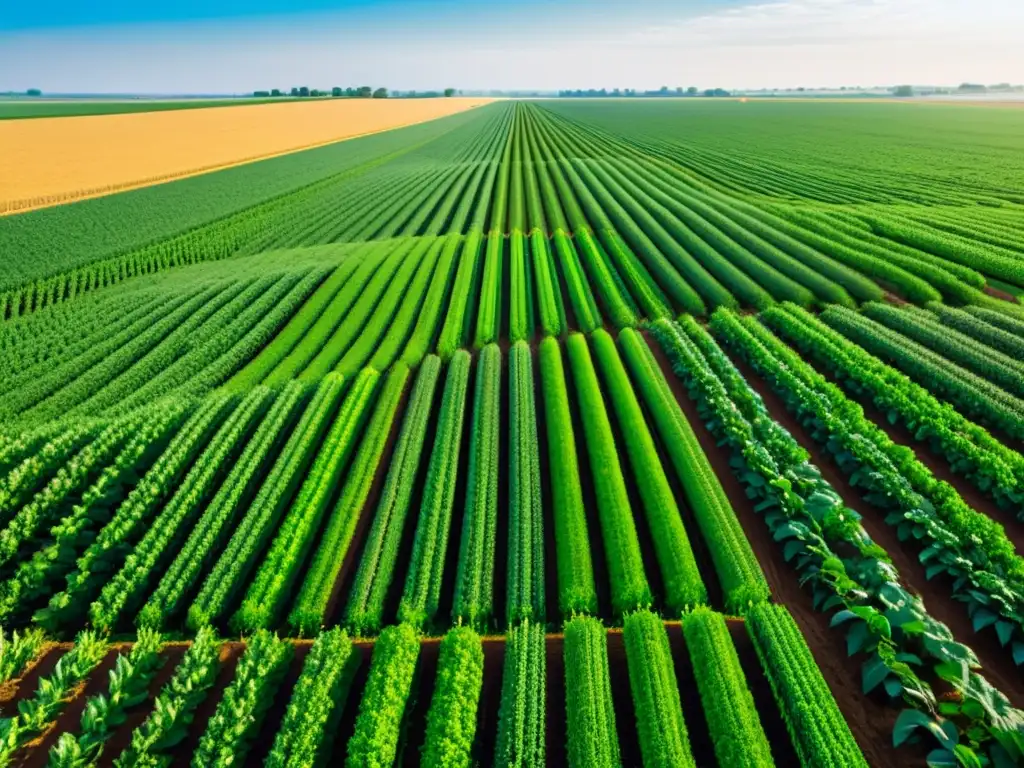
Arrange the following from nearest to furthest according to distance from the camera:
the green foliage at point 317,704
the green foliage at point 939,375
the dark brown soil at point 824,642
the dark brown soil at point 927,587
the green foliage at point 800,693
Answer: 1. the green foliage at point 800,693
2. the green foliage at point 317,704
3. the dark brown soil at point 824,642
4. the dark brown soil at point 927,587
5. the green foliage at point 939,375

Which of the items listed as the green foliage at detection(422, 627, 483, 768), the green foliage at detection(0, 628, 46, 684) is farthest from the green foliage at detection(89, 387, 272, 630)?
the green foliage at detection(422, 627, 483, 768)

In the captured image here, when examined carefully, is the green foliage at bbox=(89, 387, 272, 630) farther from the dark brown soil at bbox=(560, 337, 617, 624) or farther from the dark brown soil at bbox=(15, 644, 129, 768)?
the dark brown soil at bbox=(560, 337, 617, 624)

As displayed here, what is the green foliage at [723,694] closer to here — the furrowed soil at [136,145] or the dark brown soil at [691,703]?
the dark brown soil at [691,703]

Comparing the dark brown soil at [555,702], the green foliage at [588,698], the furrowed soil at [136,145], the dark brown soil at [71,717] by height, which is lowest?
the dark brown soil at [71,717]

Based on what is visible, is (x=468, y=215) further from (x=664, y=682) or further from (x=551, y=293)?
(x=664, y=682)

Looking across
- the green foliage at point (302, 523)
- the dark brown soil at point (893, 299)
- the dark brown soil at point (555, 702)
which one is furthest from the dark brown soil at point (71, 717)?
the dark brown soil at point (893, 299)

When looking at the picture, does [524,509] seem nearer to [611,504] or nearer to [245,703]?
[611,504]

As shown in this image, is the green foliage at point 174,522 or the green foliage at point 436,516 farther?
the green foliage at point 174,522
